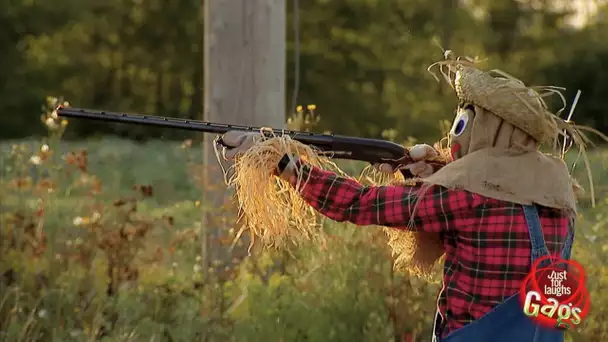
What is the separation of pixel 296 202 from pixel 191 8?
69.1ft

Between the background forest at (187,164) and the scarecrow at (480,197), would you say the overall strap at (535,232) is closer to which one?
the scarecrow at (480,197)

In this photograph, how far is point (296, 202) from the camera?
8.65 ft

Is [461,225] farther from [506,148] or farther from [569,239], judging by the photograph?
[569,239]

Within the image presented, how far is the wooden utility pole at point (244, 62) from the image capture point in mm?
4262

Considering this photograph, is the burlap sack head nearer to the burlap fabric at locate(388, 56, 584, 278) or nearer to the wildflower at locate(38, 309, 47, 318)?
the burlap fabric at locate(388, 56, 584, 278)

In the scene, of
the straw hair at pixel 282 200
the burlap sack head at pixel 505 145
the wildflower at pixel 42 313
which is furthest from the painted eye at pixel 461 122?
the wildflower at pixel 42 313

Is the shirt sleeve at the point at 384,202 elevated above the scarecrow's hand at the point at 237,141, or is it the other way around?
the scarecrow's hand at the point at 237,141

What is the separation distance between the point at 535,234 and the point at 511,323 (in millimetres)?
243

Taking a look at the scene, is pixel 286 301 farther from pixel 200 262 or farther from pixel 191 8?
pixel 191 8

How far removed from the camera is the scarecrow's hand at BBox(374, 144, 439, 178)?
2609 millimetres

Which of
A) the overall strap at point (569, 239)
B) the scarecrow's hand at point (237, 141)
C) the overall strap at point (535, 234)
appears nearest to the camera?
the overall strap at point (535, 234)

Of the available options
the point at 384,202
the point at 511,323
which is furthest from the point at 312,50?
the point at 511,323

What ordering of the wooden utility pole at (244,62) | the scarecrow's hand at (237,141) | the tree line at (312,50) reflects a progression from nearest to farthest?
the scarecrow's hand at (237,141) < the wooden utility pole at (244,62) < the tree line at (312,50)

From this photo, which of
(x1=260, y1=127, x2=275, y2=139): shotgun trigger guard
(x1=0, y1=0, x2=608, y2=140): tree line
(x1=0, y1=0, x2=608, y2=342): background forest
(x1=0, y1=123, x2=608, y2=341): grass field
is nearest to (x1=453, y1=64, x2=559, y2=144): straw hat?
(x1=260, y1=127, x2=275, y2=139): shotgun trigger guard
